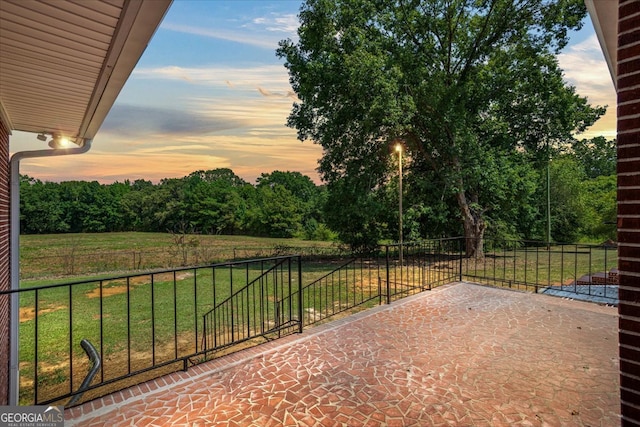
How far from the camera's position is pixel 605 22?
5.94 ft

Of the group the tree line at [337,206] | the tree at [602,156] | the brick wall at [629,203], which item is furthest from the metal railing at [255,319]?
the tree at [602,156]

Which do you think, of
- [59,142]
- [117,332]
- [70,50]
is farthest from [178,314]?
[70,50]

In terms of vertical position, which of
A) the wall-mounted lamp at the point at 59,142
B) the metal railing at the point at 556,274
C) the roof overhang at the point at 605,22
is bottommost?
the metal railing at the point at 556,274

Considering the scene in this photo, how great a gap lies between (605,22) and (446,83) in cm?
1148

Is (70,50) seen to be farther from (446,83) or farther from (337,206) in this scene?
(446,83)

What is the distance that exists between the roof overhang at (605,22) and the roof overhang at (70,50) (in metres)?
2.11

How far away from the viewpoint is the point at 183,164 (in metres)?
35.3

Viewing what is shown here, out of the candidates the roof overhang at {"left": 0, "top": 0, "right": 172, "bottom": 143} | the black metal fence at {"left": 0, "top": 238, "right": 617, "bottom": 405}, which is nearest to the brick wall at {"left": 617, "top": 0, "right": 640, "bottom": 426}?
the roof overhang at {"left": 0, "top": 0, "right": 172, "bottom": 143}

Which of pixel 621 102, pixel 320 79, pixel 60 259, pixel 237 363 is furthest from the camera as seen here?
pixel 60 259

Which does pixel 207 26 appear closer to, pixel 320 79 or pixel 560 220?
pixel 320 79

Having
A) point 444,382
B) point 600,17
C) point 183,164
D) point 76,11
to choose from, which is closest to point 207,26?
point 76,11

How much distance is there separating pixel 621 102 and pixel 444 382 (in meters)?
2.33

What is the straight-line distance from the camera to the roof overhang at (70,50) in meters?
1.55

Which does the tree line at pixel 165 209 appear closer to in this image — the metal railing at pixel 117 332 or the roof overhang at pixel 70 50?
the metal railing at pixel 117 332
